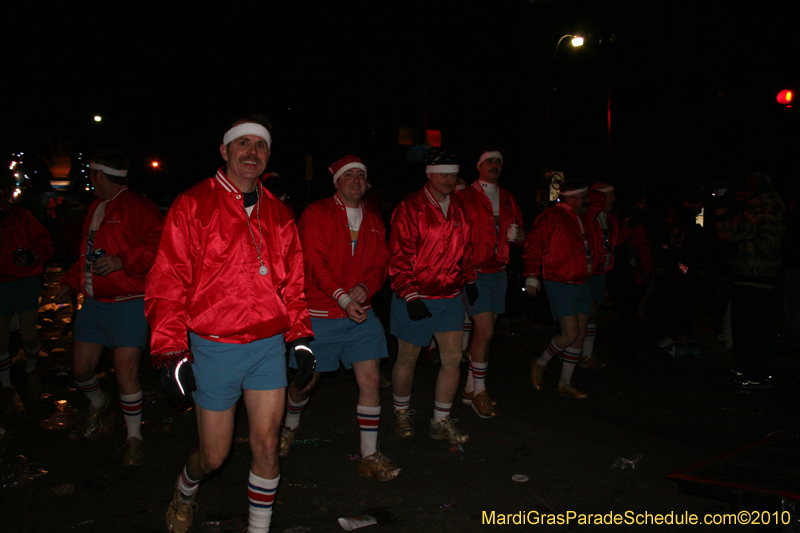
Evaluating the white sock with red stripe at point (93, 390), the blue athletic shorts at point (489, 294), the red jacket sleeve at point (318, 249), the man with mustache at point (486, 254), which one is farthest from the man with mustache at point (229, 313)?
the man with mustache at point (486, 254)

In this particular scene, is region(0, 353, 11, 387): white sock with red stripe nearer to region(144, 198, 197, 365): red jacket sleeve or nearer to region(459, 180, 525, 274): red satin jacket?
region(144, 198, 197, 365): red jacket sleeve

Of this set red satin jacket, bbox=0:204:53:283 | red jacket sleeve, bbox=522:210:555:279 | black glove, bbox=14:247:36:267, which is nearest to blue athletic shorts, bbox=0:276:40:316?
red satin jacket, bbox=0:204:53:283

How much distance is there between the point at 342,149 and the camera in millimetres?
32250

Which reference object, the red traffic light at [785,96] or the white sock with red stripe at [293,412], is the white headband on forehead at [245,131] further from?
the red traffic light at [785,96]

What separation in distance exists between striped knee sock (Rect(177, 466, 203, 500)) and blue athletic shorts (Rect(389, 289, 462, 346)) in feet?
6.19

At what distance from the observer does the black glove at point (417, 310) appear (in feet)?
14.6

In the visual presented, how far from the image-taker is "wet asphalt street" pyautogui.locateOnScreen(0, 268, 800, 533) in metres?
3.74

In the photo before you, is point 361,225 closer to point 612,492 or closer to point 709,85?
point 612,492

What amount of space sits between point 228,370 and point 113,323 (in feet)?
6.04

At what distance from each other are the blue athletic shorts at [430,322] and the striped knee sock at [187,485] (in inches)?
74.3

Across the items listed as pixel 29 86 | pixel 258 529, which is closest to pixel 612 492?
pixel 258 529

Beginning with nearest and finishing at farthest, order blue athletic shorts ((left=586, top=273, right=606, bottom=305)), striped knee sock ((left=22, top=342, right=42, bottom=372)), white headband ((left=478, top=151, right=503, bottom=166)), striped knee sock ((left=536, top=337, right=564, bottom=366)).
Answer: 1. white headband ((left=478, top=151, right=503, bottom=166))
2. striped knee sock ((left=536, top=337, right=564, bottom=366))
3. striped knee sock ((left=22, top=342, right=42, bottom=372))
4. blue athletic shorts ((left=586, top=273, right=606, bottom=305))

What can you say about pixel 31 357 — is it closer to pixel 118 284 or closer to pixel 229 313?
pixel 118 284

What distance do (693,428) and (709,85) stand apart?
29.8m
